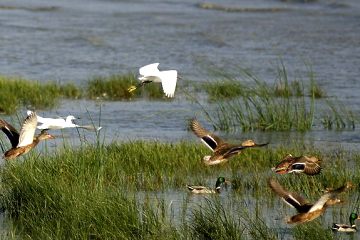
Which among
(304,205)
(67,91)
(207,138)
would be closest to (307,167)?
(304,205)

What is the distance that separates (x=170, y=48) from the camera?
30500 millimetres

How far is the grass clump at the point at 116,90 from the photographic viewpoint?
2094 centimetres

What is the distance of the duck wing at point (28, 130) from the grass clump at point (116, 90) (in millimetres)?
10152

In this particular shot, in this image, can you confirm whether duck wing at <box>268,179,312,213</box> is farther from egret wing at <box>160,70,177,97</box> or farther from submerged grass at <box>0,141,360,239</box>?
egret wing at <box>160,70,177,97</box>

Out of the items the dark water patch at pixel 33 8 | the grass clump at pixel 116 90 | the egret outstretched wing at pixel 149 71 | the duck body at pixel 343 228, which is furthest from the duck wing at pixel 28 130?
the dark water patch at pixel 33 8

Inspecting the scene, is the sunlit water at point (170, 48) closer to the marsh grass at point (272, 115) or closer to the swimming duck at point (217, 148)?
the marsh grass at point (272, 115)

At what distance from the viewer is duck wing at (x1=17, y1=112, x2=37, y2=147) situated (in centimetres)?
1019

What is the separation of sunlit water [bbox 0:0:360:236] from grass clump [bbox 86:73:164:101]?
0.27m

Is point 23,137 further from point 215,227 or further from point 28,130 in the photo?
point 215,227

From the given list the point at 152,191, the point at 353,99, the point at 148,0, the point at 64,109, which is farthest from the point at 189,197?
the point at 148,0

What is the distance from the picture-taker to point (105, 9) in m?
44.8

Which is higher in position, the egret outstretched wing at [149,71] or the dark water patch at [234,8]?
the egret outstretched wing at [149,71]

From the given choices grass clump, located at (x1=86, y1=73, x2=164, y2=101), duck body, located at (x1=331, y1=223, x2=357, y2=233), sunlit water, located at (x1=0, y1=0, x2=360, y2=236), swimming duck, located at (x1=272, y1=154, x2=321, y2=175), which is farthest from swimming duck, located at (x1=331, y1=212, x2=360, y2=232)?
grass clump, located at (x1=86, y1=73, x2=164, y2=101)

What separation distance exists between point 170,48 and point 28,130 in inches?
795
